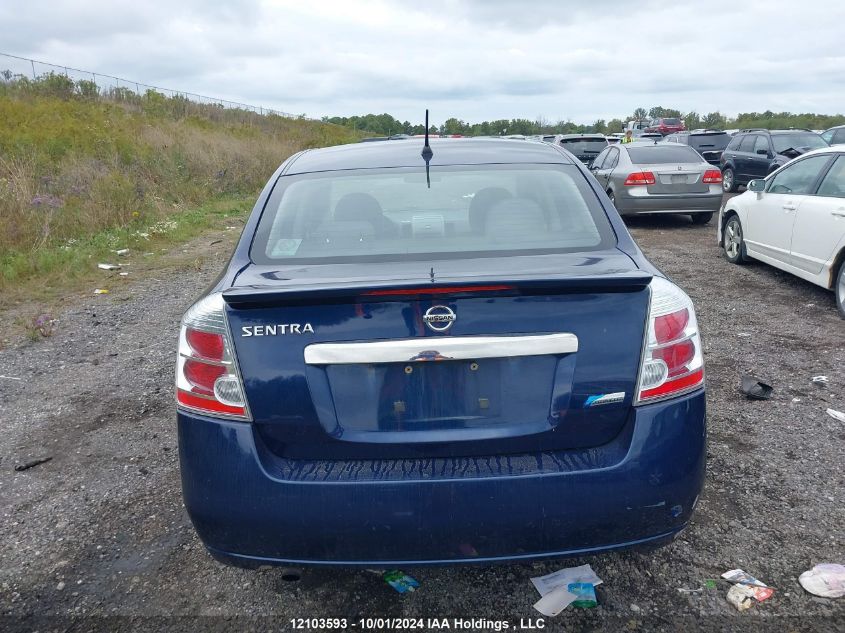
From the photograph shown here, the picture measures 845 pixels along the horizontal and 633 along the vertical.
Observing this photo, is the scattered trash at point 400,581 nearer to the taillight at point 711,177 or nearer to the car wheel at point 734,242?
the car wheel at point 734,242

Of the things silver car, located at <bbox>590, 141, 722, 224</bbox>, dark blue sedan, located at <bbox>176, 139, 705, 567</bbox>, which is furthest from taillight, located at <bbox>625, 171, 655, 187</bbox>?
dark blue sedan, located at <bbox>176, 139, 705, 567</bbox>

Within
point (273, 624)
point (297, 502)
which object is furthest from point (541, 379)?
point (273, 624)

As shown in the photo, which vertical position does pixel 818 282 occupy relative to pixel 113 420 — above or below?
above

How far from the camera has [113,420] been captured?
177 inches

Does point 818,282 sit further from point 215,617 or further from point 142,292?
point 142,292

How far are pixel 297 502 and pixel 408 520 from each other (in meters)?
0.35

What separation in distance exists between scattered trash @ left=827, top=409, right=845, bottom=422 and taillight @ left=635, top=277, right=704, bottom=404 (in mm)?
2403

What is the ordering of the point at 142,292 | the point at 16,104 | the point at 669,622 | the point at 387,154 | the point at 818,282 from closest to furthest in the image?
the point at 669,622 → the point at 387,154 → the point at 818,282 → the point at 142,292 → the point at 16,104

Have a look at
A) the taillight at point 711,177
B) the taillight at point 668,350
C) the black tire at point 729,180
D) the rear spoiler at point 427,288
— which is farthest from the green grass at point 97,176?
the black tire at point 729,180

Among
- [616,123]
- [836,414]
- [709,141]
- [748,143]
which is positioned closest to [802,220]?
[836,414]

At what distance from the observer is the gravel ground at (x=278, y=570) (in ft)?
8.64

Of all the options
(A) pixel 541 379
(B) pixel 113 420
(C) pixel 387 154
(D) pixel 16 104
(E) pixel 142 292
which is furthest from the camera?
(D) pixel 16 104

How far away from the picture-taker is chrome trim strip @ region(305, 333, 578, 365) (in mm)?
2145

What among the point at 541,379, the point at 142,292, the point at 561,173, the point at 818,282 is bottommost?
the point at 142,292
